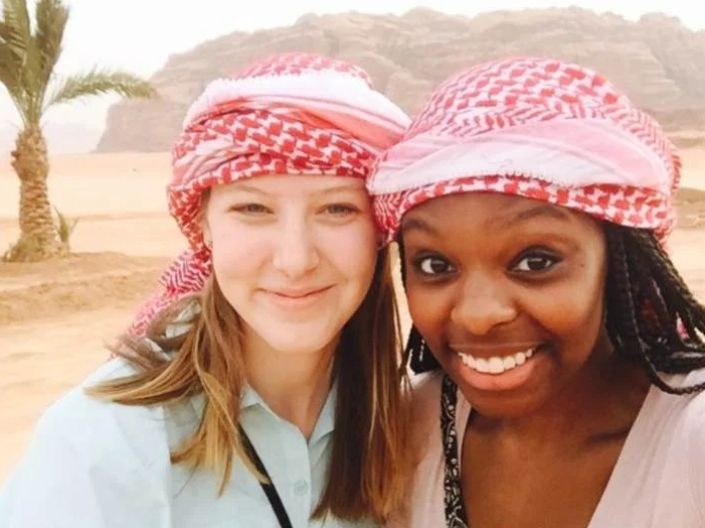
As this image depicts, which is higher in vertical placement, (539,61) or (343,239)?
(539,61)

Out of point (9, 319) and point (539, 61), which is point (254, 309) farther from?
point (9, 319)

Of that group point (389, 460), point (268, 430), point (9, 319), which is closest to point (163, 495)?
point (268, 430)

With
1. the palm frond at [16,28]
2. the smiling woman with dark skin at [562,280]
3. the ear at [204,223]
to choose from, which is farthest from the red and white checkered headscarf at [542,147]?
the palm frond at [16,28]

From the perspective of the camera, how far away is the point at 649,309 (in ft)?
6.52

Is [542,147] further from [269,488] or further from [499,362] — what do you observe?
[269,488]

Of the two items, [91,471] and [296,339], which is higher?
[296,339]

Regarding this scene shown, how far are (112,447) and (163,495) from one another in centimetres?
15

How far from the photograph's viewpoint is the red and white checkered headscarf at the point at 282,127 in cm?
209

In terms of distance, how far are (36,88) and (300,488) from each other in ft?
40.3

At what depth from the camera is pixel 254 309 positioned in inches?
84.8

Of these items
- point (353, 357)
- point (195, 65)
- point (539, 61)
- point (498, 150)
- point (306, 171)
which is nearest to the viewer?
point (498, 150)

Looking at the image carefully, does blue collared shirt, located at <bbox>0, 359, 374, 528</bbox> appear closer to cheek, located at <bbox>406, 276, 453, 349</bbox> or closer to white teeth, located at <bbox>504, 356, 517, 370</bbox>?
cheek, located at <bbox>406, 276, 453, 349</bbox>

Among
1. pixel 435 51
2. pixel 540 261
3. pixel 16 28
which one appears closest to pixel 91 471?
pixel 540 261

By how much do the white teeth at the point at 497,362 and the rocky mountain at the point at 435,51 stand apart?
76652 millimetres
